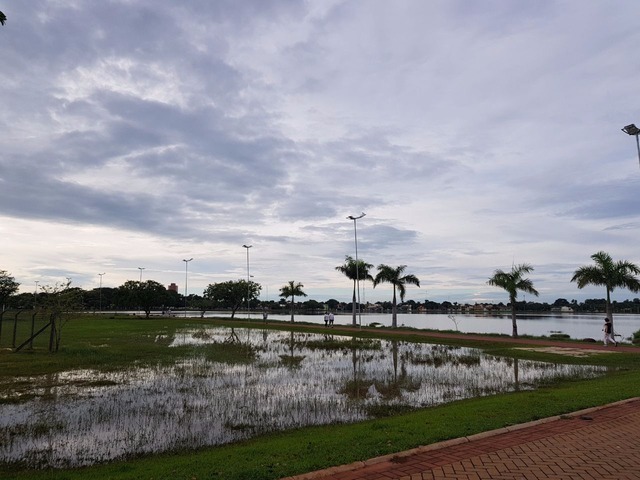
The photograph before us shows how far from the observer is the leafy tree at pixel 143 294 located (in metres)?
76.5

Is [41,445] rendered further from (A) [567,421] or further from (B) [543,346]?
(B) [543,346]

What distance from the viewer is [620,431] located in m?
8.38

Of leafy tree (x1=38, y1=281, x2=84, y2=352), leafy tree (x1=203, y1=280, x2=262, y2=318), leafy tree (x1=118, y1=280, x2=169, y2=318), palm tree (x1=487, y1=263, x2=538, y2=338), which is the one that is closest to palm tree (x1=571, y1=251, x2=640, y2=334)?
palm tree (x1=487, y1=263, x2=538, y2=338)

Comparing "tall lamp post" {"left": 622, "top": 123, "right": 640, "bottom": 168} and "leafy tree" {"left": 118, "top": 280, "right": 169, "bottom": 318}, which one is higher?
"tall lamp post" {"left": 622, "top": 123, "right": 640, "bottom": 168}

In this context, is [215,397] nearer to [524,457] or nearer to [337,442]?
[337,442]

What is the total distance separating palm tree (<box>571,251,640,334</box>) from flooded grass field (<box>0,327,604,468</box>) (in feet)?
45.2

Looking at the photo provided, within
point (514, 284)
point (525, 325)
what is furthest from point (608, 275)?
point (525, 325)

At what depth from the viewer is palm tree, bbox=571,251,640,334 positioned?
30.7m

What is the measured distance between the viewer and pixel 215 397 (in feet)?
45.0

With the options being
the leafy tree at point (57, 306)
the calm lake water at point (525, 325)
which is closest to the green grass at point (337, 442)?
the leafy tree at point (57, 306)

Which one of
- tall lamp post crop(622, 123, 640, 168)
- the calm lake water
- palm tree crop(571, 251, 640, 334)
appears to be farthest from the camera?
the calm lake water

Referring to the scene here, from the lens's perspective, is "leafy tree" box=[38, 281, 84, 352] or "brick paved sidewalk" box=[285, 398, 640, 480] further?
"leafy tree" box=[38, 281, 84, 352]

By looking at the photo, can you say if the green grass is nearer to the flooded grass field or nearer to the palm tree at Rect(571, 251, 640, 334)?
the flooded grass field

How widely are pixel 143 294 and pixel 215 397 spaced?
68.8 m
